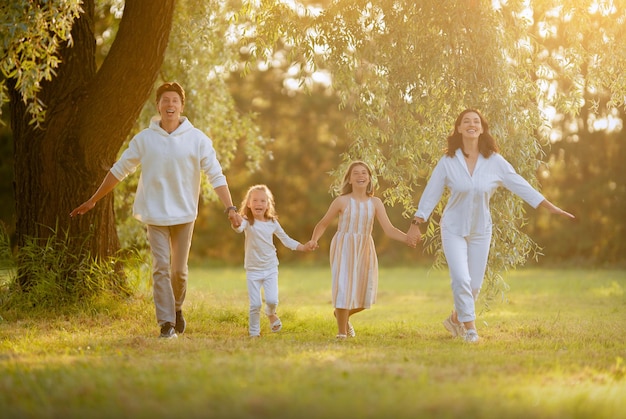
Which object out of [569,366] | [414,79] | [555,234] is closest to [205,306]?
[414,79]

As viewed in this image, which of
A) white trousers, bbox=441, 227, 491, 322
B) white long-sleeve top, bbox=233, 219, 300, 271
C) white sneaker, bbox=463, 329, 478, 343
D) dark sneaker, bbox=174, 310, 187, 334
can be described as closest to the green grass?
white sneaker, bbox=463, 329, 478, 343

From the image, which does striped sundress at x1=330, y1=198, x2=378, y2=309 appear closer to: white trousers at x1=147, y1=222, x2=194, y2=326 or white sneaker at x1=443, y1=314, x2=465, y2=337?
white sneaker at x1=443, y1=314, x2=465, y2=337

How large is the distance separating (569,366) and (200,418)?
2.79 m

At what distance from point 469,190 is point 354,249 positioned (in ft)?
3.74

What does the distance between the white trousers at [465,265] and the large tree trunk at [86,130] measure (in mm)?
3922

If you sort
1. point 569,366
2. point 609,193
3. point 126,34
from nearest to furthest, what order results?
point 569,366 < point 126,34 < point 609,193

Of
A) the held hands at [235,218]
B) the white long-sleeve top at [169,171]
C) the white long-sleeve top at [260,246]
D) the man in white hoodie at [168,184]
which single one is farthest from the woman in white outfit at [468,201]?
the white long-sleeve top at [169,171]

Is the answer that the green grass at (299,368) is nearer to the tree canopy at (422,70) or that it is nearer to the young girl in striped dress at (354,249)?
Result: the young girl in striped dress at (354,249)

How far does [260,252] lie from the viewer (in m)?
7.96

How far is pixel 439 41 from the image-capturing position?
8789 mm

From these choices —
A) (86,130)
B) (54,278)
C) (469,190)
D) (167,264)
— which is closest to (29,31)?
(86,130)

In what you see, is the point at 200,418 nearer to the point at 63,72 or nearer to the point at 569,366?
the point at 569,366

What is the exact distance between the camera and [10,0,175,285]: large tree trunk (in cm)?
933

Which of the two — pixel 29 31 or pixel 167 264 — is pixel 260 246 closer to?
pixel 167 264
